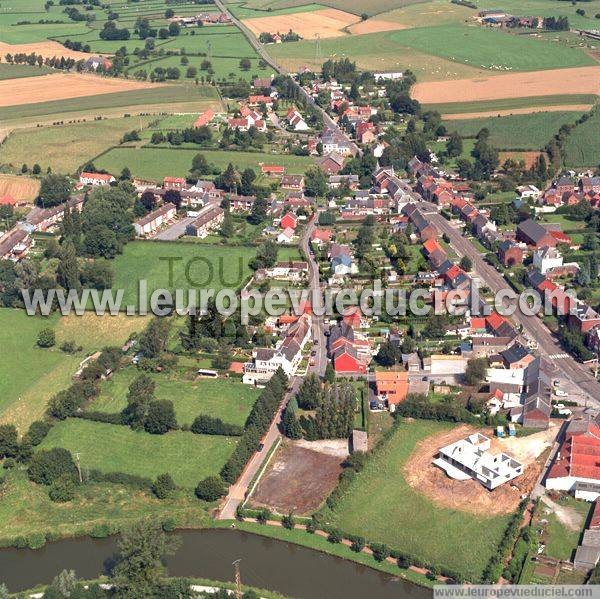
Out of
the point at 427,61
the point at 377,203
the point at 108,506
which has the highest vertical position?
the point at 427,61

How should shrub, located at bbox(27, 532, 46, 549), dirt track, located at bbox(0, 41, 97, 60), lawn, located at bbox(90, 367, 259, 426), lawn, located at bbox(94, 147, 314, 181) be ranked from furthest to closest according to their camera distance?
1. dirt track, located at bbox(0, 41, 97, 60)
2. lawn, located at bbox(94, 147, 314, 181)
3. lawn, located at bbox(90, 367, 259, 426)
4. shrub, located at bbox(27, 532, 46, 549)

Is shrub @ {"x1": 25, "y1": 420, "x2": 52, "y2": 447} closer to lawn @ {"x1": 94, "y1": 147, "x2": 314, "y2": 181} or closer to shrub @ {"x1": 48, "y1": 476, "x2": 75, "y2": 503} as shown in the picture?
shrub @ {"x1": 48, "y1": 476, "x2": 75, "y2": 503}

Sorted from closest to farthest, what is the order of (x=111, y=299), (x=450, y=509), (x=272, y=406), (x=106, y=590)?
1. (x=106, y=590)
2. (x=450, y=509)
3. (x=272, y=406)
4. (x=111, y=299)

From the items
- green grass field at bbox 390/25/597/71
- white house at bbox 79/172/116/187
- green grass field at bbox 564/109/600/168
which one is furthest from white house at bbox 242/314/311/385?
green grass field at bbox 390/25/597/71

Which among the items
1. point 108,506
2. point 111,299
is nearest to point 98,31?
point 111,299

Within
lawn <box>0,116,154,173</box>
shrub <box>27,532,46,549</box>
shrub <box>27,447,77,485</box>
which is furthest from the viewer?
lawn <box>0,116,154,173</box>

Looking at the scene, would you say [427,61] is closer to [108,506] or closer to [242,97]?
[242,97]
